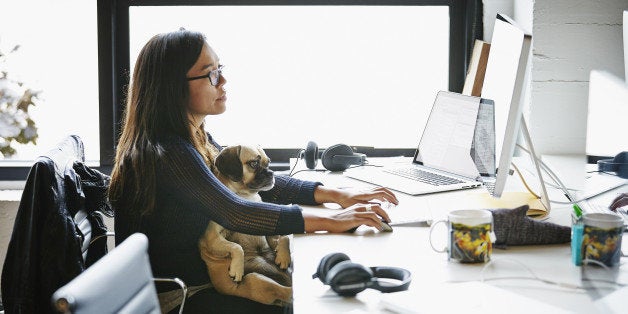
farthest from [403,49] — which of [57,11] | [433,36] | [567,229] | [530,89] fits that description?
[567,229]

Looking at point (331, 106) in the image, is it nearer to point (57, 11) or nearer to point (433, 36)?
point (433, 36)

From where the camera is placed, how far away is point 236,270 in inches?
74.0

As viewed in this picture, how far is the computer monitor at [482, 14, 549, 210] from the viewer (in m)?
1.63

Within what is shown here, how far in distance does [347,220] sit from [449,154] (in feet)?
2.38

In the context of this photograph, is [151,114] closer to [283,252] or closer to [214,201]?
[214,201]

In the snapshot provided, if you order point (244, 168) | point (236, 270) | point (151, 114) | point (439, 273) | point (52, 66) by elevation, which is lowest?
point (236, 270)

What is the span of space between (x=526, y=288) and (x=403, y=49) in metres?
1.79

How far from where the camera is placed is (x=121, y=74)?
9.57 ft

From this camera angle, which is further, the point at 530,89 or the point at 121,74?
the point at 121,74

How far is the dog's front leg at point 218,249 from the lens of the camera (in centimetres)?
186

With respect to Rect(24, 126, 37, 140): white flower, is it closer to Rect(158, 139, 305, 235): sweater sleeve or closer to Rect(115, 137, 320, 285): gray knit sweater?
Rect(115, 137, 320, 285): gray knit sweater

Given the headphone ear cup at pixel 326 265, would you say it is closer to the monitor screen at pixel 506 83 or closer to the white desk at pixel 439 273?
the white desk at pixel 439 273

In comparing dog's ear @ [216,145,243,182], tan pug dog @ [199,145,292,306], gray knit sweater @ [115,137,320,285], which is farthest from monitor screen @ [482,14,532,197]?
dog's ear @ [216,145,243,182]

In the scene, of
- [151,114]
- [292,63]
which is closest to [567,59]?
[292,63]
